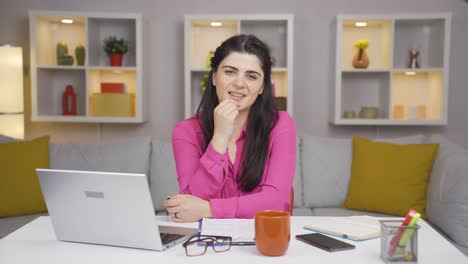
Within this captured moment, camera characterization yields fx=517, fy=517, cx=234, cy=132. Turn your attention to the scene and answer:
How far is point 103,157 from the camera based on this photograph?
3.16 metres

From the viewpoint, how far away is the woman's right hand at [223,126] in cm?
172

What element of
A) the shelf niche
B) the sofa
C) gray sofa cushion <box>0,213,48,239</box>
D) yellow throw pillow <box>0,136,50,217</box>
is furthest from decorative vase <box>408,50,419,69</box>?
gray sofa cushion <box>0,213,48,239</box>

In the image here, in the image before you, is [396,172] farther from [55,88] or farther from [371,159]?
[55,88]

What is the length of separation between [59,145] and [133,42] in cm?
112

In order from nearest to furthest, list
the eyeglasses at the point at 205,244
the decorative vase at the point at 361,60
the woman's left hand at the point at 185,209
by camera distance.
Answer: the eyeglasses at the point at 205,244
the woman's left hand at the point at 185,209
the decorative vase at the point at 361,60

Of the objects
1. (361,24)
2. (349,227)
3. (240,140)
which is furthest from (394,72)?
(349,227)

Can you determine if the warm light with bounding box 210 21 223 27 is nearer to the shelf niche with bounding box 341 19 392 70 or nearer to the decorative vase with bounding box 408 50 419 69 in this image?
the shelf niche with bounding box 341 19 392 70

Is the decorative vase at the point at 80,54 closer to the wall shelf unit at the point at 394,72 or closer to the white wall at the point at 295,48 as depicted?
the white wall at the point at 295,48

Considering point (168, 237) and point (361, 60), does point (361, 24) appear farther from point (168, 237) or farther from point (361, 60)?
point (168, 237)

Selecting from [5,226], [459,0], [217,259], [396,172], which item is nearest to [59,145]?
[5,226]

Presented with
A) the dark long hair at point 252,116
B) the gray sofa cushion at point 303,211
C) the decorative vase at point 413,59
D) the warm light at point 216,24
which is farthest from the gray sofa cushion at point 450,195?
the warm light at point 216,24

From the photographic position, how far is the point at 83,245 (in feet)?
4.15

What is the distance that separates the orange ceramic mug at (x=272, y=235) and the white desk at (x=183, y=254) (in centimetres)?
2

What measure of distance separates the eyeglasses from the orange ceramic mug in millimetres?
95
